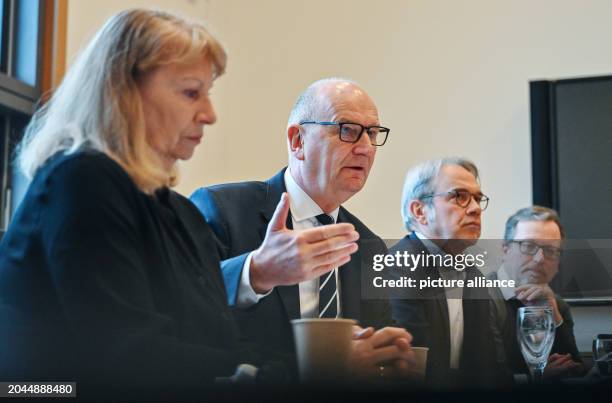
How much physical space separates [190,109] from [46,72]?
6.33 feet

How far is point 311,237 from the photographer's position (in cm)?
117

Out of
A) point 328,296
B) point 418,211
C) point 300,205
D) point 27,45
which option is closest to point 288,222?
point 300,205

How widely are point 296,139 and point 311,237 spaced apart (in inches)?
41.6

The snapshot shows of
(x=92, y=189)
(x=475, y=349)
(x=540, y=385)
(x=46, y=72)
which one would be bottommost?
(x=475, y=349)

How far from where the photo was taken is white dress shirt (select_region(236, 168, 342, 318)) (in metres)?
1.33

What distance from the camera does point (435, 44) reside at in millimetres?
3785

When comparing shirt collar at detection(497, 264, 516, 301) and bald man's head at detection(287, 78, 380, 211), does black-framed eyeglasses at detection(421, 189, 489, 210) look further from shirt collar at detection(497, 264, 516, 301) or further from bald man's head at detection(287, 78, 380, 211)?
shirt collar at detection(497, 264, 516, 301)

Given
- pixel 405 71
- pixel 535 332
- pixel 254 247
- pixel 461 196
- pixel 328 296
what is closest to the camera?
pixel 535 332

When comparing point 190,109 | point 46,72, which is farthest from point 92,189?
point 46,72

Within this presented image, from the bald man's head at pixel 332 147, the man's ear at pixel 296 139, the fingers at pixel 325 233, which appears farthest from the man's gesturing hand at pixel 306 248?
the man's ear at pixel 296 139

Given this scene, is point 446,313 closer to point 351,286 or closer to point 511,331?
point 511,331

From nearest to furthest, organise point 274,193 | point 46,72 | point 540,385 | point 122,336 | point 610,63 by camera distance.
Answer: point 540,385
point 122,336
point 274,193
point 46,72
point 610,63

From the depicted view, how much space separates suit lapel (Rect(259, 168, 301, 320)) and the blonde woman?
278 mm

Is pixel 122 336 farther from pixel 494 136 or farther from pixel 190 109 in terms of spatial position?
pixel 494 136
